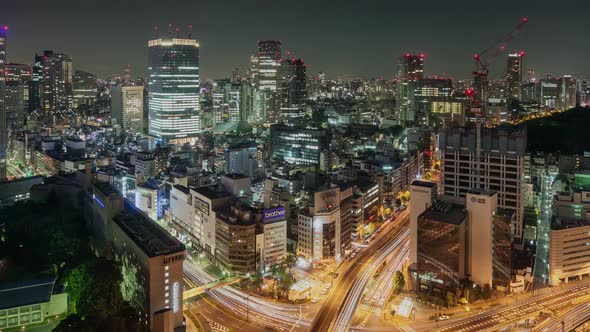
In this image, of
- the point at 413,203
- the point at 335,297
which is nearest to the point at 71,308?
the point at 335,297

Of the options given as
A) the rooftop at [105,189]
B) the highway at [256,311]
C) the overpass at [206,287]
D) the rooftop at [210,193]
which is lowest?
the highway at [256,311]

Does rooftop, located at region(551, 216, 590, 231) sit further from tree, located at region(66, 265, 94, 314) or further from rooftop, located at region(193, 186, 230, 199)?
tree, located at region(66, 265, 94, 314)

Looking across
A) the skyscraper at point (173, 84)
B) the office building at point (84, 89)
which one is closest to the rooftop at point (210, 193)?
the skyscraper at point (173, 84)

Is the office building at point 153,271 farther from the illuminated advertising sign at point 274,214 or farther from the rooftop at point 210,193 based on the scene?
the rooftop at point 210,193

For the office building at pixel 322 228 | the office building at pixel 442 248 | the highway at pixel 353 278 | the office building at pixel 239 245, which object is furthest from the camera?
the office building at pixel 322 228

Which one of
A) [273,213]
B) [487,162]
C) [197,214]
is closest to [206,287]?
[273,213]

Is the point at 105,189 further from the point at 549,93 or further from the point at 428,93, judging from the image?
the point at 549,93

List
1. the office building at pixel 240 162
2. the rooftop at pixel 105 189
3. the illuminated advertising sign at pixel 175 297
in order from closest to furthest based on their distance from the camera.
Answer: the illuminated advertising sign at pixel 175 297 < the rooftop at pixel 105 189 < the office building at pixel 240 162
